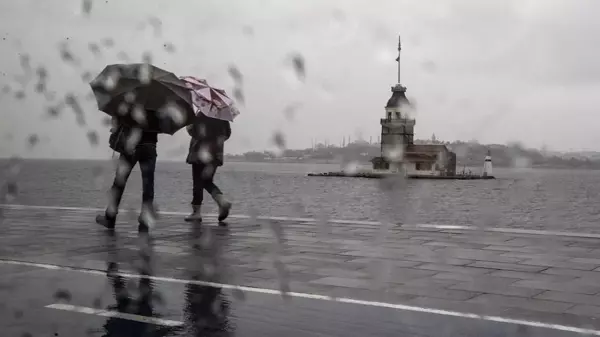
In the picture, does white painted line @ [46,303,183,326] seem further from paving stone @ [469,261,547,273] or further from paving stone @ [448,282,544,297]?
paving stone @ [469,261,547,273]

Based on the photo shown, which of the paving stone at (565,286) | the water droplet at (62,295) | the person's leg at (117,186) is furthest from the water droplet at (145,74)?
the paving stone at (565,286)

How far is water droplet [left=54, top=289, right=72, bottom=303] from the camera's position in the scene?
6.00m

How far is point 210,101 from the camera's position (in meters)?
11.5

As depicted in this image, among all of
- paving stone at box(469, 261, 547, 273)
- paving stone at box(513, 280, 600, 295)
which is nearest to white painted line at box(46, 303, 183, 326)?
paving stone at box(513, 280, 600, 295)

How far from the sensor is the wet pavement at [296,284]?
203 inches

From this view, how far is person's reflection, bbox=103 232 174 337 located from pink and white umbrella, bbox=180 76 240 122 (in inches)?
135

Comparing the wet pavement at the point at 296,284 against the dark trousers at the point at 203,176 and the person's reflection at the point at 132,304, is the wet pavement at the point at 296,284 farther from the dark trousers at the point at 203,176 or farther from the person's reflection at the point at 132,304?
the dark trousers at the point at 203,176

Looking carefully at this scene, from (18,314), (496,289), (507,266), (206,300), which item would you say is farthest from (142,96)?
(496,289)

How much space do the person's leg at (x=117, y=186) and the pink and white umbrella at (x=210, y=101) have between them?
4.45 feet

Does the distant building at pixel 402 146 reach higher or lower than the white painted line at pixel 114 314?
higher

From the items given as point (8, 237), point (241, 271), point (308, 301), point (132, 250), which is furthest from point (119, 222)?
point (308, 301)

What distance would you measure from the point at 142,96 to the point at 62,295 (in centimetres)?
487

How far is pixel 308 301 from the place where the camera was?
590 centimetres

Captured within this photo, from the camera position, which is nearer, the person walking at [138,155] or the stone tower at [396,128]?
the person walking at [138,155]
